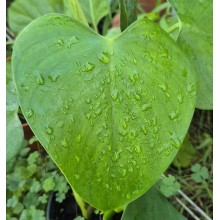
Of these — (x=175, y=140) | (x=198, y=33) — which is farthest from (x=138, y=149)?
(x=198, y=33)

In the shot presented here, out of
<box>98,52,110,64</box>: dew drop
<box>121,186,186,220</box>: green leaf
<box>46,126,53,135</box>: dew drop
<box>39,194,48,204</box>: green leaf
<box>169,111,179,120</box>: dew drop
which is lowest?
<box>39,194,48,204</box>: green leaf

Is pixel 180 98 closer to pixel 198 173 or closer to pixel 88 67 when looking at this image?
pixel 88 67

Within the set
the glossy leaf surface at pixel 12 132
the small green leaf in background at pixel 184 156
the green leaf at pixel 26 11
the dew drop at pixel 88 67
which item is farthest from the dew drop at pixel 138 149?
the small green leaf in background at pixel 184 156

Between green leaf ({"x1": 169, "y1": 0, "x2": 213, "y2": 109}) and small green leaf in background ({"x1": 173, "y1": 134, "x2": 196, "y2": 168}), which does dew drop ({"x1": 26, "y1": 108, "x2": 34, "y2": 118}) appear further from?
small green leaf in background ({"x1": 173, "y1": 134, "x2": 196, "y2": 168})

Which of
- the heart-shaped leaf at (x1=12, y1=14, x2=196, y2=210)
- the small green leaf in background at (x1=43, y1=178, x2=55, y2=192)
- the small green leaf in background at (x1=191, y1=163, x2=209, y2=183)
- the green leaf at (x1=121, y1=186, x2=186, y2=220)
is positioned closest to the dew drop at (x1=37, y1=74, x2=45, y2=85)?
the heart-shaped leaf at (x1=12, y1=14, x2=196, y2=210)

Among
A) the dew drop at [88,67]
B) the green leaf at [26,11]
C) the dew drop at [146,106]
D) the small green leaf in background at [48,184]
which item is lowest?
the small green leaf in background at [48,184]

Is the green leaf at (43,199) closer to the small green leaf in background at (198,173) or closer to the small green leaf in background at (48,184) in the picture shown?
the small green leaf in background at (48,184)

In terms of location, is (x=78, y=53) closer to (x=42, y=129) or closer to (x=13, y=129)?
(x=42, y=129)
